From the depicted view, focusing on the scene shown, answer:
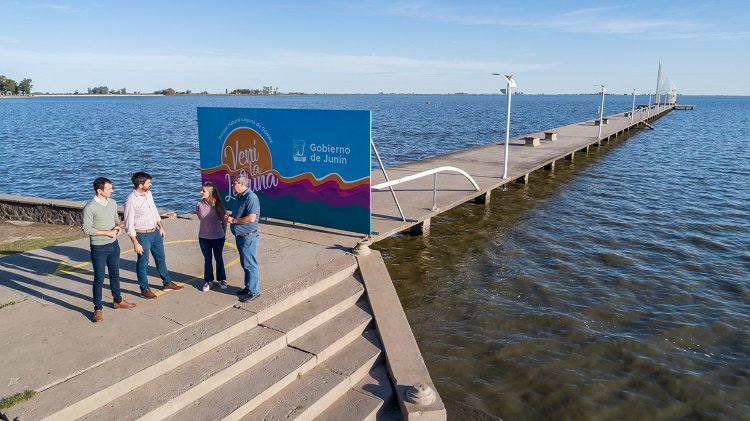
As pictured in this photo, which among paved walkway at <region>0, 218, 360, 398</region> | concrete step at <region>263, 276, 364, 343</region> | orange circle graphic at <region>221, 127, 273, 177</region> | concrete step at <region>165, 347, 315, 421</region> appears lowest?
concrete step at <region>165, 347, 315, 421</region>

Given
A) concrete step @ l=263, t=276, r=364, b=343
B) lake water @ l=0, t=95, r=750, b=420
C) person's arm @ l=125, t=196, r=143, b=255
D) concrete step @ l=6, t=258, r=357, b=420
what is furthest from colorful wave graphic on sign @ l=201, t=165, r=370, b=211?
person's arm @ l=125, t=196, r=143, b=255

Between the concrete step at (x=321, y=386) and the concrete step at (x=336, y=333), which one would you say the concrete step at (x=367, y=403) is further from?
the concrete step at (x=336, y=333)

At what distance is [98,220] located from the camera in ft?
21.3

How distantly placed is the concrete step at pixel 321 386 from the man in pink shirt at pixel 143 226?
278 centimetres

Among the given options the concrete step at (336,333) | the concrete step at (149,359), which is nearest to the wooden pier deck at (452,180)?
the concrete step at (336,333)

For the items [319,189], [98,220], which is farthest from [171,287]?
[319,189]

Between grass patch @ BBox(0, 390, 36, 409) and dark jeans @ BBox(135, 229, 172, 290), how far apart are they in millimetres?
2396

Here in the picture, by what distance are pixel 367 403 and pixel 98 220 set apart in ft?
13.6

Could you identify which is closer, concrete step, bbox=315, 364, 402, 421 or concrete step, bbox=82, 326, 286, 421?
concrete step, bbox=82, 326, 286, 421

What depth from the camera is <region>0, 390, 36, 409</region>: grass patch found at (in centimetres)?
492

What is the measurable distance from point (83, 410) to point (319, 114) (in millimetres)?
7314

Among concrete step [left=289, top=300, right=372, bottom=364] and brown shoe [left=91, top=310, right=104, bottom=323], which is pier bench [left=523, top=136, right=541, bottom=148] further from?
brown shoe [left=91, top=310, right=104, bottom=323]

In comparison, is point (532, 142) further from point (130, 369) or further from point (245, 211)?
point (130, 369)

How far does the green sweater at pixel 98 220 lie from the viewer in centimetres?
638
